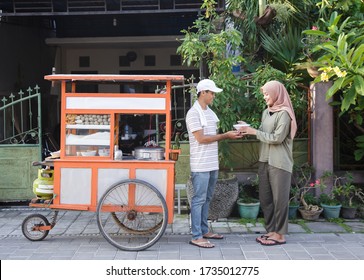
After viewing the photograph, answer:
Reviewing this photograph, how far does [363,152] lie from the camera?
21.9 ft

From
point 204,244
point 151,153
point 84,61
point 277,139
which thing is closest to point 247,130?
point 277,139

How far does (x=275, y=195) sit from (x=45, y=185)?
8.56 ft

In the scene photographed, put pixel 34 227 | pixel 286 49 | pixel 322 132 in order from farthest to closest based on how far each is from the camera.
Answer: pixel 286 49
pixel 322 132
pixel 34 227

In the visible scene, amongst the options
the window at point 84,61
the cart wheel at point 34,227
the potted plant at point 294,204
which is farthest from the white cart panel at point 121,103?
the window at point 84,61

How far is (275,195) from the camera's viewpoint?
519cm

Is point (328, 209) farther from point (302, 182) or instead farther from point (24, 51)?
point (24, 51)

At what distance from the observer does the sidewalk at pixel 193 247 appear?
4840mm

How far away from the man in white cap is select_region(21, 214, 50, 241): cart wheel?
5.64 ft

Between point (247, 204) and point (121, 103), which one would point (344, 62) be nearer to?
point (247, 204)

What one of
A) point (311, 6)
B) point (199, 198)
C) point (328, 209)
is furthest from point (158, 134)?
point (311, 6)

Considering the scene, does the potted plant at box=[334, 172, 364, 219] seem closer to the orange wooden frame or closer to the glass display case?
→ the orange wooden frame

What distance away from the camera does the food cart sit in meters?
5.02

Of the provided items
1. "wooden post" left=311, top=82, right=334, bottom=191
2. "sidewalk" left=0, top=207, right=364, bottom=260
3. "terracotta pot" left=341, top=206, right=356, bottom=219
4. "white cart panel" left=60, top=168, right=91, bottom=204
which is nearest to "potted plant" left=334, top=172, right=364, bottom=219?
"terracotta pot" left=341, top=206, right=356, bottom=219

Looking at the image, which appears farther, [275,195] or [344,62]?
[344,62]
